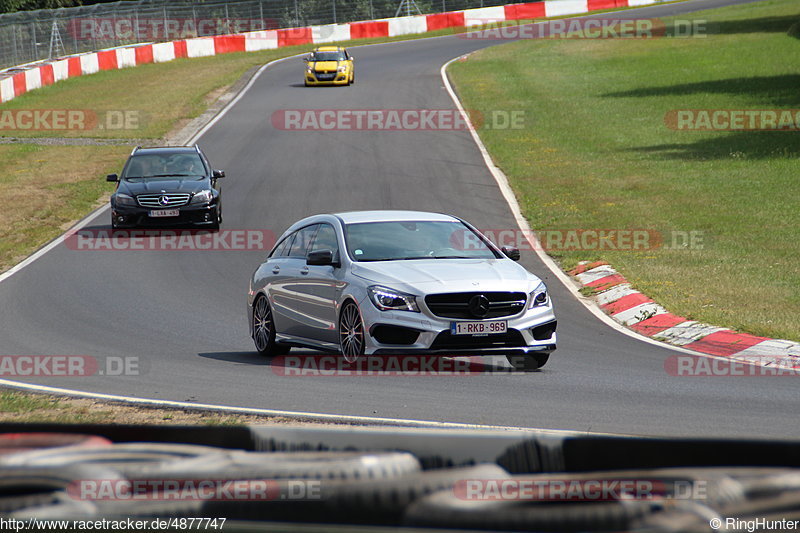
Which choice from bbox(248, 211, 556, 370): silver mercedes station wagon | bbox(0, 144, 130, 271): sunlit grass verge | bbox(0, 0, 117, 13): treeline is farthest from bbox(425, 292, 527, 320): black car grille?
bbox(0, 0, 117, 13): treeline

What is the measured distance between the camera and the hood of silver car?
432 inches

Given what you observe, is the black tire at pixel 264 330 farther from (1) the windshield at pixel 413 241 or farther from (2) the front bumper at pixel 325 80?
(2) the front bumper at pixel 325 80

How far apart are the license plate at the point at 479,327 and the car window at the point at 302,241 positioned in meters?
2.71

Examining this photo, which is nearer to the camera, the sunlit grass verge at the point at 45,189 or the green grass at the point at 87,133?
the sunlit grass verge at the point at 45,189

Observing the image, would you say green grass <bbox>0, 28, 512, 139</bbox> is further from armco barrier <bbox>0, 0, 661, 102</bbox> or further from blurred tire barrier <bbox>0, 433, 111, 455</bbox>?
blurred tire barrier <bbox>0, 433, 111, 455</bbox>

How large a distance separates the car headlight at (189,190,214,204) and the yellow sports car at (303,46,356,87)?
75.8 ft

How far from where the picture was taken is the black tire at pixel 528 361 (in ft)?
37.2

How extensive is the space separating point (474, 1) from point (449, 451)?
6701cm

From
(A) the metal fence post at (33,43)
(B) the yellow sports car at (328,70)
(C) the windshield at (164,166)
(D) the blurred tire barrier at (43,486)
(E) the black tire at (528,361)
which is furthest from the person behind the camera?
(A) the metal fence post at (33,43)

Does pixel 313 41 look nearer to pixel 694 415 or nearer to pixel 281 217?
pixel 281 217

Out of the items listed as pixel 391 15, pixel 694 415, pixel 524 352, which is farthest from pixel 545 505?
pixel 391 15

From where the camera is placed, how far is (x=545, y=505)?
4172 mm

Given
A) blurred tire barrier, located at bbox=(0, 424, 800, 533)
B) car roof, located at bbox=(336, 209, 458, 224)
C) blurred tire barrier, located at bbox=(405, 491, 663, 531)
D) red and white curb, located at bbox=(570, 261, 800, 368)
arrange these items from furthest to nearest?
car roof, located at bbox=(336, 209, 458, 224)
red and white curb, located at bbox=(570, 261, 800, 368)
blurred tire barrier, located at bbox=(0, 424, 800, 533)
blurred tire barrier, located at bbox=(405, 491, 663, 531)

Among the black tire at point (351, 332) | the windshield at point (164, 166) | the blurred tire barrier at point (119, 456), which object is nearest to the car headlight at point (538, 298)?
the black tire at point (351, 332)
